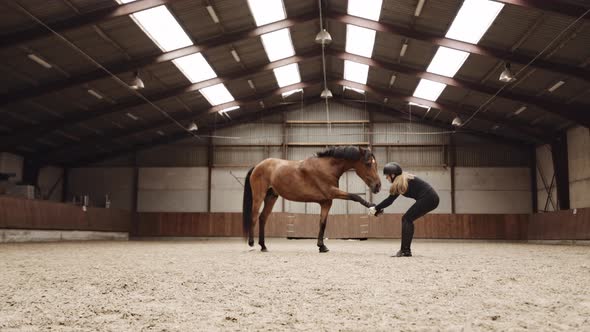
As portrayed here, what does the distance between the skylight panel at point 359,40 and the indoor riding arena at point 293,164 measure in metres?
0.14

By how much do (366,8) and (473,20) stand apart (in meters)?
3.54

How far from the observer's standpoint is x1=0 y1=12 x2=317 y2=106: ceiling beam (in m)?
17.6

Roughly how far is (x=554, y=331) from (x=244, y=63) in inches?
786

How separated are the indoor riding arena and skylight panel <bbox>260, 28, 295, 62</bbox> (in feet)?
0.45

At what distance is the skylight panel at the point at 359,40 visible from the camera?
62.5 ft

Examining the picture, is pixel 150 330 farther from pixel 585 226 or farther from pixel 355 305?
pixel 585 226

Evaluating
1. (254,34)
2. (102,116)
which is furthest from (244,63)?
(102,116)

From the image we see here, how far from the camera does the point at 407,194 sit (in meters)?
8.20

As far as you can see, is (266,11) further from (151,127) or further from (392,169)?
(151,127)

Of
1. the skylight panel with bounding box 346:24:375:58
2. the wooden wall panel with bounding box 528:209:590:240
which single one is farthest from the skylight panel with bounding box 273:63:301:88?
the wooden wall panel with bounding box 528:209:590:240

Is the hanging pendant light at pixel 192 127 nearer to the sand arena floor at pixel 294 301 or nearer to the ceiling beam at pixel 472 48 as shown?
the ceiling beam at pixel 472 48

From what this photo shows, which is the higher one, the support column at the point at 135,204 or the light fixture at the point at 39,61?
the light fixture at the point at 39,61

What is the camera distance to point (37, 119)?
2172cm

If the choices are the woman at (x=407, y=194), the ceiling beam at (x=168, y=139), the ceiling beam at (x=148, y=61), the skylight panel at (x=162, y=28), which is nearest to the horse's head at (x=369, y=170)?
the woman at (x=407, y=194)
